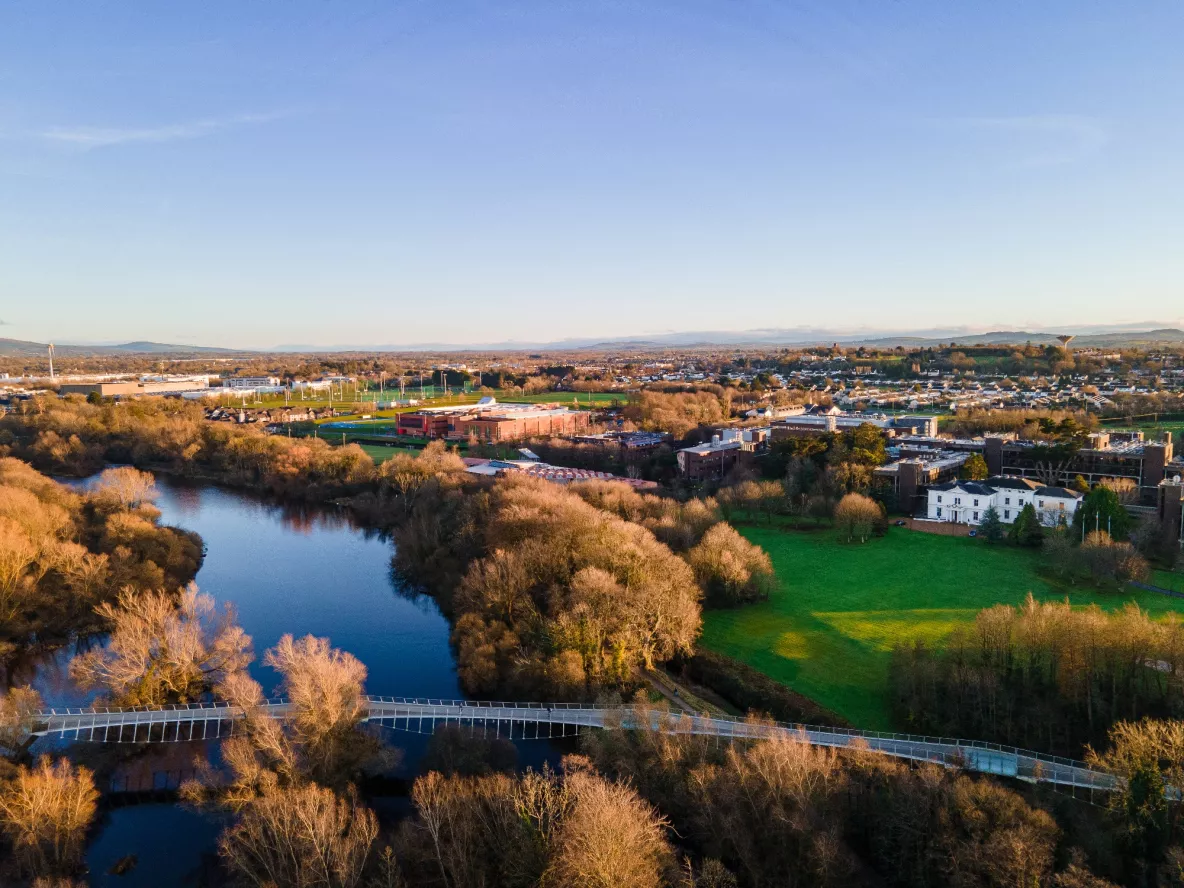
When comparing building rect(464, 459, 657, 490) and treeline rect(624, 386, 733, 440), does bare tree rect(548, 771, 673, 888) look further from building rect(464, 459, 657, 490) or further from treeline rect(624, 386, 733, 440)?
treeline rect(624, 386, 733, 440)

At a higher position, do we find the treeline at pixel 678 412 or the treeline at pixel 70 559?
the treeline at pixel 678 412

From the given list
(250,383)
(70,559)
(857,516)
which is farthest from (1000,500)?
(250,383)

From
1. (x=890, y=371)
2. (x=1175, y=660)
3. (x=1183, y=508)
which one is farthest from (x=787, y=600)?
(x=890, y=371)

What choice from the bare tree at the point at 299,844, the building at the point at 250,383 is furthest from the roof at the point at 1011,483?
the building at the point at 250,383

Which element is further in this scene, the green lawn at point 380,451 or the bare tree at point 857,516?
the green lawn at point 380,451

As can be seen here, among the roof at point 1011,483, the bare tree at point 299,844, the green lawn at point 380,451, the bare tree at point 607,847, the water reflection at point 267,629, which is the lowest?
the water reflection at point 267,629

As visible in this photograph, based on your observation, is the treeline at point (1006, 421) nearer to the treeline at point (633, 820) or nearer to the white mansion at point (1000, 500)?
the white mansion at point (1000, 500)

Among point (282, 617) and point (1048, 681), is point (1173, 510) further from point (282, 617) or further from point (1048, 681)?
point (282, 617)

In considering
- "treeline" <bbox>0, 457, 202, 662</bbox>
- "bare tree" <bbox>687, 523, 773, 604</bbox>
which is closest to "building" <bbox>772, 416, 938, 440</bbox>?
"bare tree" <bbox>687, 523, 773, 604</bbox>
